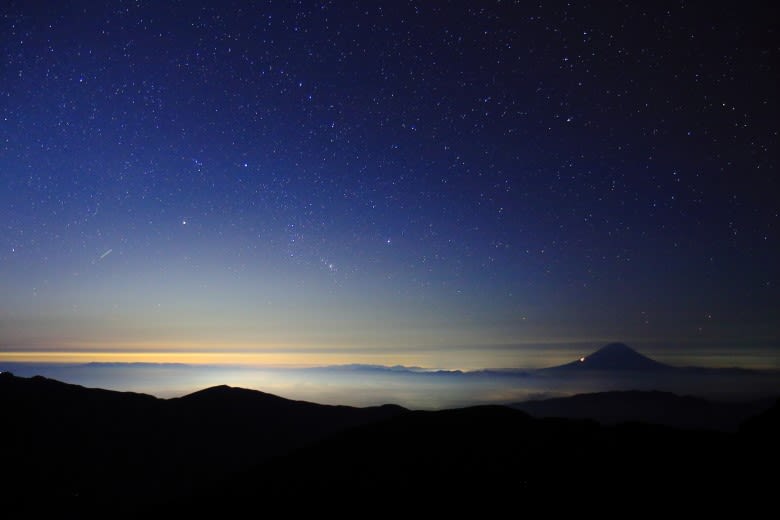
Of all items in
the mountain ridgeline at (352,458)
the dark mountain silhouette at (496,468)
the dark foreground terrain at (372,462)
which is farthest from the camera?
the mountain ridgeline at (352,458)

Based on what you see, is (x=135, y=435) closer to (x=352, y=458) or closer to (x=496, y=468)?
(x=352, y=458)

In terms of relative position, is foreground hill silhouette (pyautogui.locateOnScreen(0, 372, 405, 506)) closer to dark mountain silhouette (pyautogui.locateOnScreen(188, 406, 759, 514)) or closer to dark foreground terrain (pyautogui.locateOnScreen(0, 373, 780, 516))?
dark foreground terrain (pyautogui.locateOnScreen(0, 373, 780, 516))

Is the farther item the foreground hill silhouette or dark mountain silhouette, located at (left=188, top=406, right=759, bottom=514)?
the foreground hill silhouette

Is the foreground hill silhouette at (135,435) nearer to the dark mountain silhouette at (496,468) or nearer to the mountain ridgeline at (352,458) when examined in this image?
the mountain ridgeline at (352,458)

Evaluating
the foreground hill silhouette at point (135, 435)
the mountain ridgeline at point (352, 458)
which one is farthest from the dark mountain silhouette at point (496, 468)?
the foreground hill silhouette at point (135, 435)

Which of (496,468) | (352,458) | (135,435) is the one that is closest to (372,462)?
(352,458)

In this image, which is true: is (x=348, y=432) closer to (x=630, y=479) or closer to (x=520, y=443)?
(x=520, y=443)

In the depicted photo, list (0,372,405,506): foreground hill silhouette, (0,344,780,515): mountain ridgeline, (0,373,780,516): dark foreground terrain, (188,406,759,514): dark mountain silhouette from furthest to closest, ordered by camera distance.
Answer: (0,372,405,506): foreground hill silhouette → (0,344,780,515): mountain ridgeline → (0,373,780,516): dark foreground terrain → (188,406,759,514): dark mountain silhouette

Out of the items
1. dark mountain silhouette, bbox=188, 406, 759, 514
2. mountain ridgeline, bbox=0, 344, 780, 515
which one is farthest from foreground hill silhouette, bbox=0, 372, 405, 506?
dark mountain silhouette, bbox=188, 406, 759, 514
